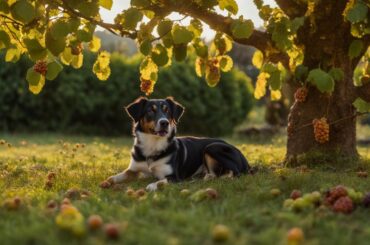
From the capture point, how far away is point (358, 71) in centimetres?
830

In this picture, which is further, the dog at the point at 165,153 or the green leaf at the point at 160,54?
the dog at the point at 165,153

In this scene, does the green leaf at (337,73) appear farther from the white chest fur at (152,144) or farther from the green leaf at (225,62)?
the white chest fur at (152,144)

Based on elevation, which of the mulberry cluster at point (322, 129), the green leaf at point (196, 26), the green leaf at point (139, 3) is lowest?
the mulberry cluster at point (322, 129)

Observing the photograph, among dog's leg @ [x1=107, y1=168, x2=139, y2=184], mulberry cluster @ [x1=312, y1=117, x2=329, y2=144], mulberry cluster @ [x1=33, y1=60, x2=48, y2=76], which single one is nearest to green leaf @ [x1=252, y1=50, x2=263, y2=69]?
mulberry cluster @ [x1=312, y1=117, x2=329, y2=144]

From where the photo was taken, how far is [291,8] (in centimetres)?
714

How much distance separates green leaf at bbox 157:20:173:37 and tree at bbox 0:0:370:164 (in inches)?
0.4

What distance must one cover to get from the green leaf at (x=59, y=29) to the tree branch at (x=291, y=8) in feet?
9.45

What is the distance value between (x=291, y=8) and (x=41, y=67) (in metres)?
3.11

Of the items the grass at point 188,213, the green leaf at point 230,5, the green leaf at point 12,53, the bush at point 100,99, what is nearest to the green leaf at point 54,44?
the green leaf at point 12,53

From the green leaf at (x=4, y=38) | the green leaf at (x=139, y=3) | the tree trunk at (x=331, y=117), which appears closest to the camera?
the green leaf at (x=4, y=38)

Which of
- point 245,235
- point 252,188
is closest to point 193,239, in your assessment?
point 245,235

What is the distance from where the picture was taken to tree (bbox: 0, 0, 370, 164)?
5805 millimetres

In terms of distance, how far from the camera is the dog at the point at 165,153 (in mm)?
6734

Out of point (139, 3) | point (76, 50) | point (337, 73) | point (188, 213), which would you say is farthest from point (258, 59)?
point (188, 213)
